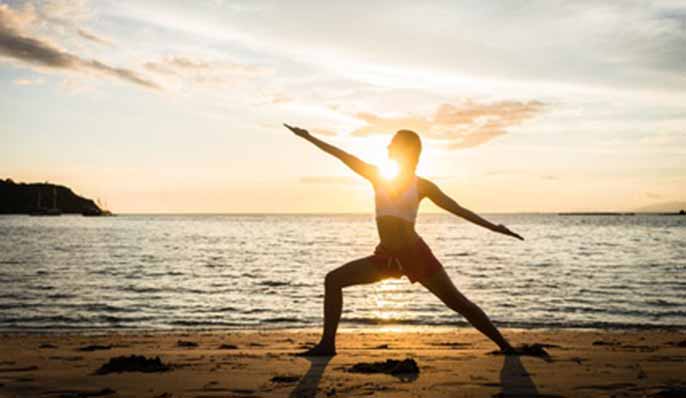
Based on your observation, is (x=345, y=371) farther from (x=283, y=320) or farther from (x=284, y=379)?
(x=283, y=320)

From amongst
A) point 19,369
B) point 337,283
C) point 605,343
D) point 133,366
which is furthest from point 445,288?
point 19,369

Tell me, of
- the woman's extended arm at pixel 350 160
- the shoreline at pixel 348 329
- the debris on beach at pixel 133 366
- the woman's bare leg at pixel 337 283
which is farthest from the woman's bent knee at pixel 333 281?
the shoreline at pixel 348 329

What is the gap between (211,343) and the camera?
10.3 meters

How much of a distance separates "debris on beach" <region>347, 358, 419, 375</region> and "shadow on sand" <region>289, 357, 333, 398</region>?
0.38 m

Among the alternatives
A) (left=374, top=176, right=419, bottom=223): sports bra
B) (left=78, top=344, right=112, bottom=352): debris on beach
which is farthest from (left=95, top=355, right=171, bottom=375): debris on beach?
(left=374, top=176, right=419, bottom=223): sports bra

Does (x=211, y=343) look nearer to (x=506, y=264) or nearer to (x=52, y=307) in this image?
(x=52, y=307)

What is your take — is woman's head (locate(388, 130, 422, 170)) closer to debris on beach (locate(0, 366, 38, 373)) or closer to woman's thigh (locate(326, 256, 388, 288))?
woman's thigh (locate(326, 256, 388, 288))

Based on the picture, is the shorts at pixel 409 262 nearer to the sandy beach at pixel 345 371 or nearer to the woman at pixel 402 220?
the woman at pixel 402 220

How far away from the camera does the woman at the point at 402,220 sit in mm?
7027

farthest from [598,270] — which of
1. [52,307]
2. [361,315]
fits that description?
[52,307]

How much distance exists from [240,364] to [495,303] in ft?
40.1

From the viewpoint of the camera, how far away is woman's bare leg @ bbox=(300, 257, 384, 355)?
291 inches

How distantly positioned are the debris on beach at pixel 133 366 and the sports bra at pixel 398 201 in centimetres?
309

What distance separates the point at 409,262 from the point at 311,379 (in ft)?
Answer: 5.61
